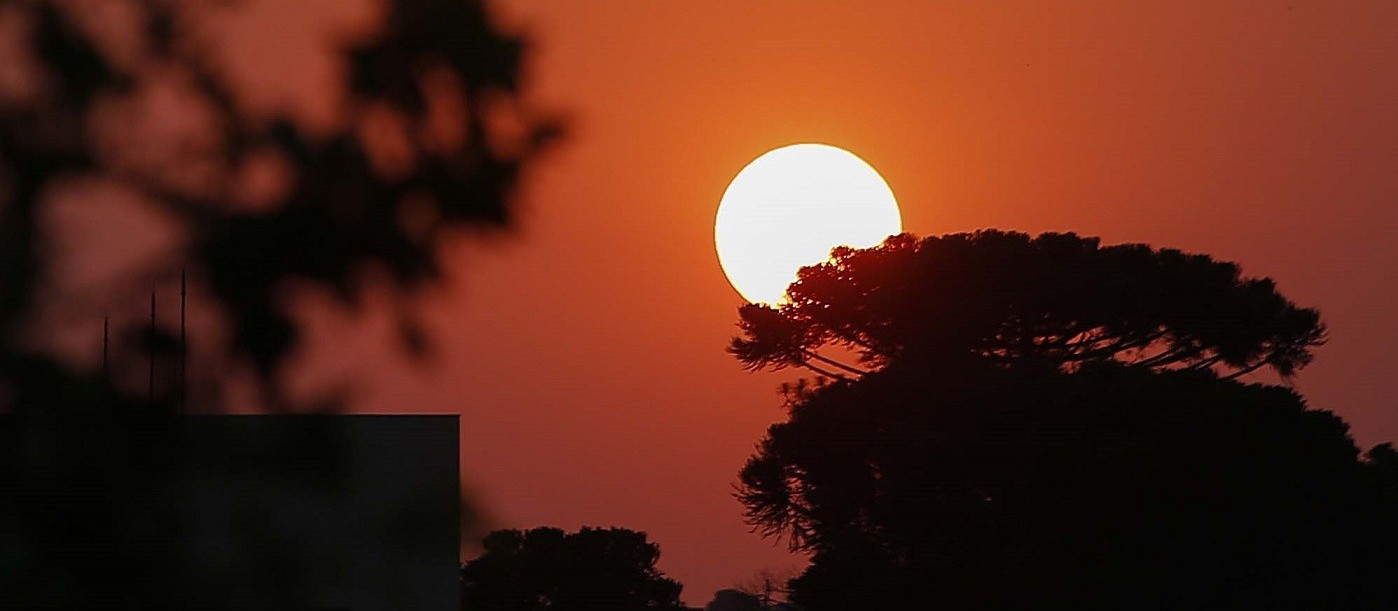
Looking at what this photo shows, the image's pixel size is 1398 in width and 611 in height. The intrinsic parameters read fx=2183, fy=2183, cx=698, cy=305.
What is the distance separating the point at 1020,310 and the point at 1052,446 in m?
4.53

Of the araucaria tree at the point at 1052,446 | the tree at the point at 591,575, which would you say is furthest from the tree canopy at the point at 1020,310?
the tree at the point at 591,575

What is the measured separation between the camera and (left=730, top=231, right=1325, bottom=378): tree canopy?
43781mm

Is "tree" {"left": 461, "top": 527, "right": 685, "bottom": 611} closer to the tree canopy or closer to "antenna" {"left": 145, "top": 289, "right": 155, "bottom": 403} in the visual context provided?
the tree canopy

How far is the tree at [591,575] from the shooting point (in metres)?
79.2

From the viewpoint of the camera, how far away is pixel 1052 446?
132 feet

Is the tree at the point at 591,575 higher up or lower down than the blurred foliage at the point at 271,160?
higher up

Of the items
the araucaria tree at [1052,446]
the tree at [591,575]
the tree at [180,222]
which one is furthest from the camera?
the tree at [591,575]

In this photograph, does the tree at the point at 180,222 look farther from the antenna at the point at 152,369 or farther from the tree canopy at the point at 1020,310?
the tree canopy at the point at 1020,310

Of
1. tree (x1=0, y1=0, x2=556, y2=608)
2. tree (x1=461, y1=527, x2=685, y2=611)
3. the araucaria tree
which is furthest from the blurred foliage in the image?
tree (x1=461, y1=527, x2=685, y2=611)

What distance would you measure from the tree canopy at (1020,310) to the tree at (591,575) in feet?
117

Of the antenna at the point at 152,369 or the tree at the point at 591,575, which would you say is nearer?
the antenna at the point at 152,369

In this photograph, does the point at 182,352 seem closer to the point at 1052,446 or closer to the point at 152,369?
the point at 152,369

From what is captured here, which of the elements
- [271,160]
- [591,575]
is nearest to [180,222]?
[271,160]

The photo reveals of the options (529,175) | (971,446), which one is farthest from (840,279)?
(529,175)
